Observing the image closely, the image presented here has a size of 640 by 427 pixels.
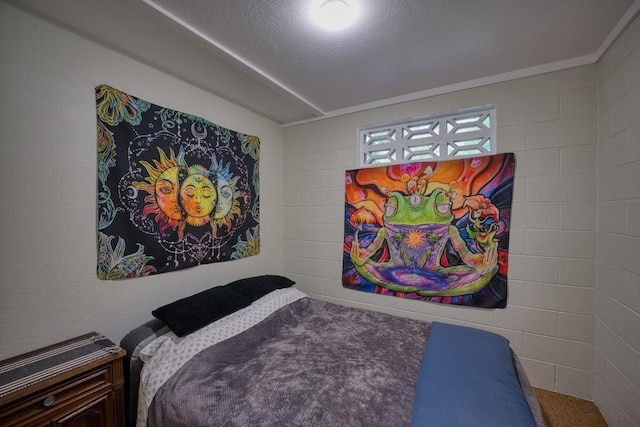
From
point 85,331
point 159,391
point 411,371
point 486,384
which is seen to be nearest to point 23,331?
point 85,331

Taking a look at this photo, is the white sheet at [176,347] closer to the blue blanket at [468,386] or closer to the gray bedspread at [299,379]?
the gray bedspread at [299,379]

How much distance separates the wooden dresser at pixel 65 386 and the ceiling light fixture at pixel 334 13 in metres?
2.20

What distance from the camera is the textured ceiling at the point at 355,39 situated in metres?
1.43

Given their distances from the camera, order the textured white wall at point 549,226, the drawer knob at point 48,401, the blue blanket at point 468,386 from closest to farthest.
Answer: the blue blanket at point 468,386 → the drawer knob at point 48,401 → the textured white wall at point 549,226

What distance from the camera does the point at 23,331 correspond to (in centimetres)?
139

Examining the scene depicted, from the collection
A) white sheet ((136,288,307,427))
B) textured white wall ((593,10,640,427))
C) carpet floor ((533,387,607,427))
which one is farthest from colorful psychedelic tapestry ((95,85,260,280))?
textured white wall ((593,10,640,427))

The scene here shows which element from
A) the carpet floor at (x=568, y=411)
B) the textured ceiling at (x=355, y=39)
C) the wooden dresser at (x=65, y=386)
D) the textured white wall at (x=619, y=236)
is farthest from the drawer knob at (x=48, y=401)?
the textured white wall at (x=619, y=236)

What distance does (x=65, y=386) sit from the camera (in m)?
1.23

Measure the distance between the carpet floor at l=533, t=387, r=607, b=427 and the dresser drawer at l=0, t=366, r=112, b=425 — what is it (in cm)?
275

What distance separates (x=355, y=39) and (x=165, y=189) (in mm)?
1748

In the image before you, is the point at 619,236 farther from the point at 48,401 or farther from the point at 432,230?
the point at 48,401

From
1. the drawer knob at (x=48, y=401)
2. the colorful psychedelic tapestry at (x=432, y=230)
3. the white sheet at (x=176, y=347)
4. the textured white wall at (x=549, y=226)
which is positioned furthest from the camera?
the colorful psychedelic tapestry at (x=432, y=230)

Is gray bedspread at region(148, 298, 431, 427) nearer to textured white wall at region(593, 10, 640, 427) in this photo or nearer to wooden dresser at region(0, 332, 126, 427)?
wooden dresser at region(0, 332, 126, 427)

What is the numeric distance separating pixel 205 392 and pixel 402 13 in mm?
2265
